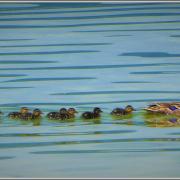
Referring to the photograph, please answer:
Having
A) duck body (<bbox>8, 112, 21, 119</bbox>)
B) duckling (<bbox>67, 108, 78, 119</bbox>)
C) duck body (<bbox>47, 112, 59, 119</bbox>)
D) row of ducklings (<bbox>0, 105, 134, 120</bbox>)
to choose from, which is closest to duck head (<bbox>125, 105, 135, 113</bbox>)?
row of ducklings (<bbox>0, 105, 134, 120</bbox>)

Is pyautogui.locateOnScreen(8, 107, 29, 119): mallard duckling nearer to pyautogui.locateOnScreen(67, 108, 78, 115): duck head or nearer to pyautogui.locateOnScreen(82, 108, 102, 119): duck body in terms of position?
pyautogui.locateOnScreen(67, 108, 78, 115): duck head

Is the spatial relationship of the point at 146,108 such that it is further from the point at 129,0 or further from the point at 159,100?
the point at 129,0

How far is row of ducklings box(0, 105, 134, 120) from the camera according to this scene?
19.9ft

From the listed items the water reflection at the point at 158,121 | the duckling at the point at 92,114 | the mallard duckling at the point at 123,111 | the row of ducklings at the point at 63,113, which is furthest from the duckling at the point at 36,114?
the water reflection at the point at 158,121

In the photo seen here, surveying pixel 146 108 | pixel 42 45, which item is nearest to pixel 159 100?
pixel 146 108

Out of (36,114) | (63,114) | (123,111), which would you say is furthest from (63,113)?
(123,111)

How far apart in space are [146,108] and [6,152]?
1.03 meters

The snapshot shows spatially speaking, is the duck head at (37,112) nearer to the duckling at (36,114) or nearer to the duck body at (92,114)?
the duckling at (36,114)

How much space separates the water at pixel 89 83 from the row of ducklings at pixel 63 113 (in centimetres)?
5

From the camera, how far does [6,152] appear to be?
19.7ft

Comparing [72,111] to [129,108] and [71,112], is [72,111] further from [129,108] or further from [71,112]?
[129,108]

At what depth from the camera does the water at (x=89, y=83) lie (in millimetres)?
5949

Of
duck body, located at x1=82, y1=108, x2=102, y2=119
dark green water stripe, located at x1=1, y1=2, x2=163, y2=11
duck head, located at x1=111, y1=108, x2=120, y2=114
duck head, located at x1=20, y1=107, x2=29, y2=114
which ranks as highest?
dark green water stripe, located at x1=1, y1=2, x2=163, y2=11

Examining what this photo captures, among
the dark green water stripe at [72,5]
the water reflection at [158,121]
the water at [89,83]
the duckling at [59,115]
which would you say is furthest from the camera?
the dark green water stripe at [72,5]
